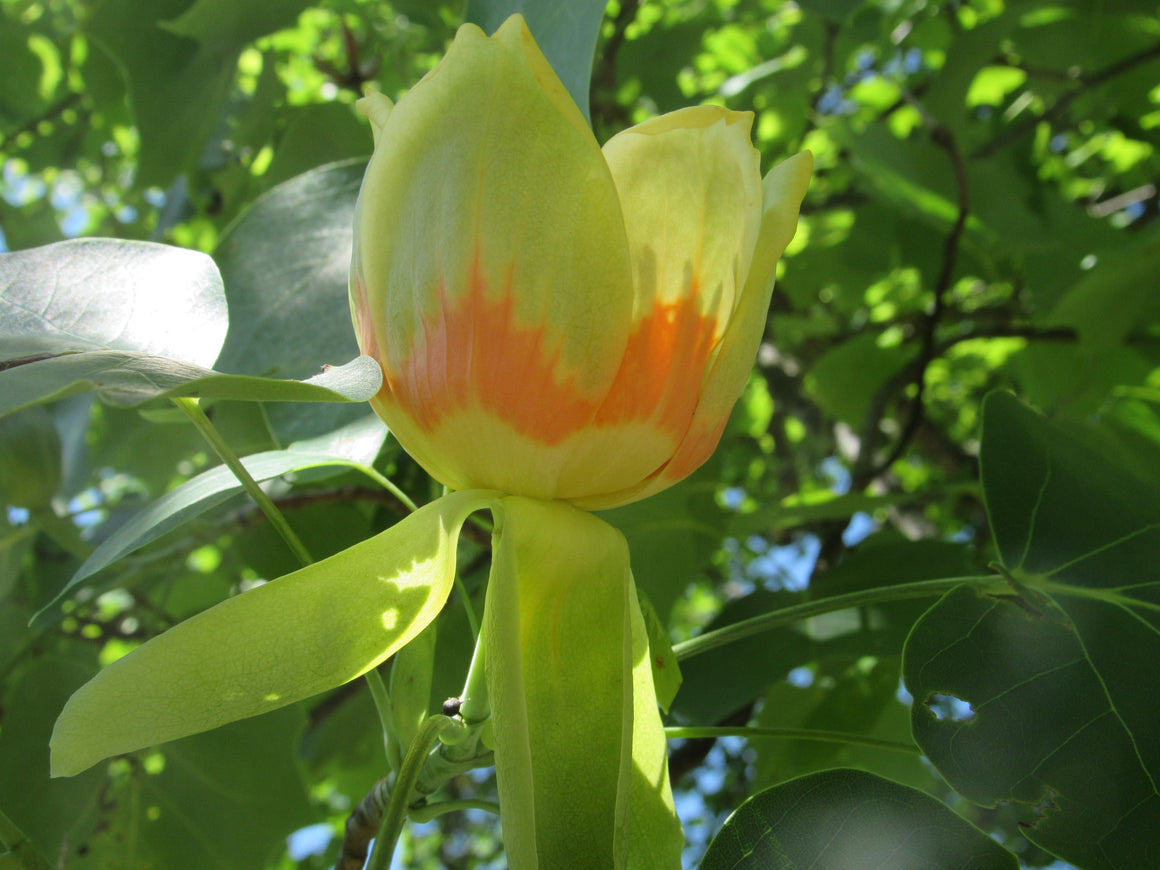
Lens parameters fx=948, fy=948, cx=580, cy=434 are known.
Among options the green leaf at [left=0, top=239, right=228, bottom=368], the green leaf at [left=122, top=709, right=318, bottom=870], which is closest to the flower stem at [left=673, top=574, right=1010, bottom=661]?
the green leaf at [left=0, top=239, right=228, bottom=368]

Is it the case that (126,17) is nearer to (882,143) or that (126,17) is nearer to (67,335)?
(67,335)

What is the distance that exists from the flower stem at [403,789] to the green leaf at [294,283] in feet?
0.82

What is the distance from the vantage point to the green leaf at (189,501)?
1.69 ft

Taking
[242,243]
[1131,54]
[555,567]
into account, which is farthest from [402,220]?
[1131,54]

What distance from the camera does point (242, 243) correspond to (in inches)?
30.3

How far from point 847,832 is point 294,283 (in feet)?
1.79

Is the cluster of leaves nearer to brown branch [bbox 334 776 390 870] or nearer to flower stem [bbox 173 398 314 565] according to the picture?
flower stem [bbox 173 398 314 565]

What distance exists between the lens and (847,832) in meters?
0.54

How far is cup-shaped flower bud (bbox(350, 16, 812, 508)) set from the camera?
1.33ft

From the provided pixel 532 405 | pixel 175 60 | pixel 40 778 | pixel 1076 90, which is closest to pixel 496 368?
pixel 532 405

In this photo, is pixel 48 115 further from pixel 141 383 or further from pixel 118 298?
pixel 141 383

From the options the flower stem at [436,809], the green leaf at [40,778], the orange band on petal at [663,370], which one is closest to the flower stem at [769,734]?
the flower stem at [436,809]

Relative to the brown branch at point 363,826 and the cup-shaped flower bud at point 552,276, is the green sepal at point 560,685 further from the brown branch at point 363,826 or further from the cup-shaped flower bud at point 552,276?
the brown branch at point 363,826

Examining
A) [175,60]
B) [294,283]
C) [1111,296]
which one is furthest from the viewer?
[1111,296]
